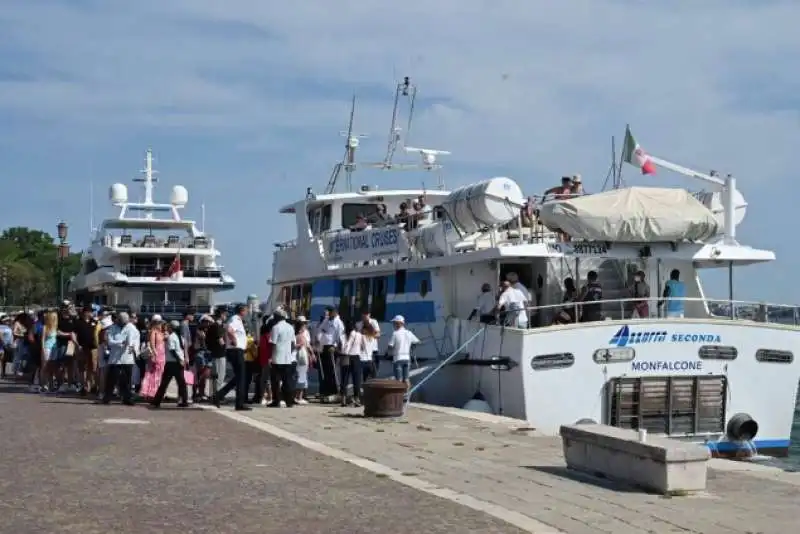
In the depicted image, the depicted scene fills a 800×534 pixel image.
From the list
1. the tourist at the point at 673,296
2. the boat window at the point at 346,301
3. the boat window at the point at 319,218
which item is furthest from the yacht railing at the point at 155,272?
the tourist at the point at 673,296

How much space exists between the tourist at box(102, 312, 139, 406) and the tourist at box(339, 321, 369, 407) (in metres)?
3.52

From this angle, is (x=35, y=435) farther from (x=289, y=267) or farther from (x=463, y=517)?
(x=289, y=267)

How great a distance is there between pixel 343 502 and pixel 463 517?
1.18m

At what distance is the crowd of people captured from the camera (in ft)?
63.7

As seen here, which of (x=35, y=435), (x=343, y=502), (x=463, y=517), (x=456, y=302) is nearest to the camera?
(x=463, y=517)

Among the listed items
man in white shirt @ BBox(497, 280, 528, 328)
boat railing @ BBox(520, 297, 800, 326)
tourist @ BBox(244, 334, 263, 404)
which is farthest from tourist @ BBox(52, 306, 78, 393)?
boat railing @ BBox(520, 297, 800, 326)

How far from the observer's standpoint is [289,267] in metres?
30.2

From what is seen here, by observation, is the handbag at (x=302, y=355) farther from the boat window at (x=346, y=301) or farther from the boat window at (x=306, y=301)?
the boat window at (x=306, y=301)

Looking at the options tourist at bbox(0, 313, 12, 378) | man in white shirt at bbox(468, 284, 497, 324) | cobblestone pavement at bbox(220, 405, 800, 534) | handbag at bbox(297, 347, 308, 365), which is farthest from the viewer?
tourist at bbox(0, 313, 12, 378)

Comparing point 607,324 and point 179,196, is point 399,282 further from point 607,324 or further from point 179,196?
point 179,196

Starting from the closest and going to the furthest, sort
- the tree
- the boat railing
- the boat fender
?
→ the boat fender → the boat railing → the tree

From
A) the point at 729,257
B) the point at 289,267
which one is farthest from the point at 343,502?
the point at 289,267

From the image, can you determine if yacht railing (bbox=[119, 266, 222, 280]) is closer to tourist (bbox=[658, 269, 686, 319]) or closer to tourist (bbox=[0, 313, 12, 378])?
tourist (bbox=[0, 313, 12, 378])

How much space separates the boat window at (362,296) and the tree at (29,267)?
43.0m
